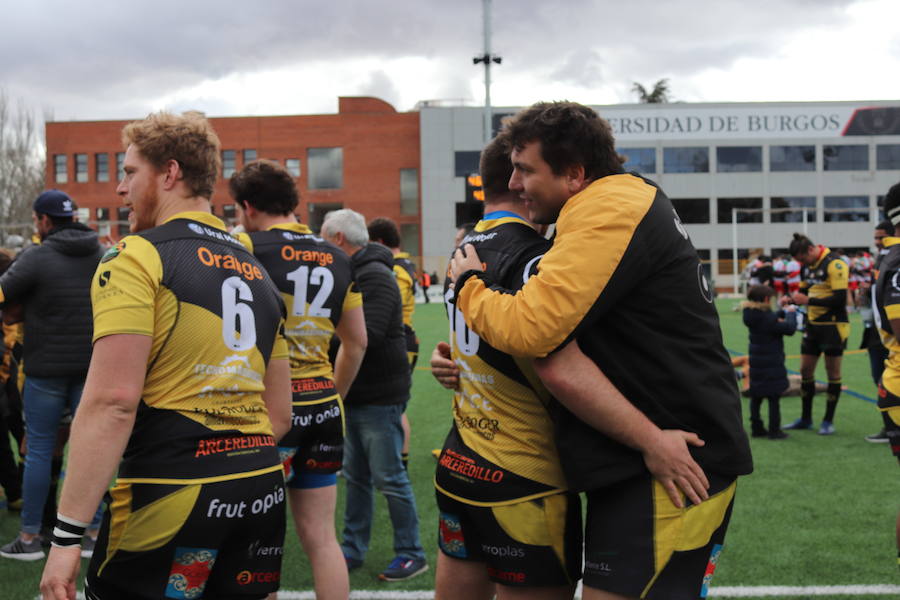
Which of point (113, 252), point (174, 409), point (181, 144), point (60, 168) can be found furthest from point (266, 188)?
point (60, 168)

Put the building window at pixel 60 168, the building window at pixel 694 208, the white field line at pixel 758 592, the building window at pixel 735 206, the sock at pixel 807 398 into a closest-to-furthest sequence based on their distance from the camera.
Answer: the white field line at pixel 758 592 → the sock at pixel 807 398 → the building window at pixel 694 208 → the building window at pixel 735 206 → the building window at pixel 60 168

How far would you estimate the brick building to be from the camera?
55.5 m

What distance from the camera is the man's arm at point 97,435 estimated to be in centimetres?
208

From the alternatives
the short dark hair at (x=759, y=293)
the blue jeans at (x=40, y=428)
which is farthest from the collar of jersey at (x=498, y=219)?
the short dark hair at (x=759, y=293)

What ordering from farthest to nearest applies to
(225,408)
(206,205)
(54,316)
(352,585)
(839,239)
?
(839,239)
(54,316)
(352,585)
(206,205)
(225,408)

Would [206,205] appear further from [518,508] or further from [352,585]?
[352,585]

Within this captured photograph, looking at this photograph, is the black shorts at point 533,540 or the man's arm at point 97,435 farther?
the black shorts at point 533,540

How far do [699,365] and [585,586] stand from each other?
27.8 inches

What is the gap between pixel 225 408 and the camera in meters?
2.35

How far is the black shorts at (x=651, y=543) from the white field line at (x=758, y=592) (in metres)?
2.54

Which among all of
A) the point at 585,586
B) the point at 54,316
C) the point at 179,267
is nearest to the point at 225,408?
the point at 179,267

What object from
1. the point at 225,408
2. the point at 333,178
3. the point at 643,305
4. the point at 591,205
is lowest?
the point at 225,408

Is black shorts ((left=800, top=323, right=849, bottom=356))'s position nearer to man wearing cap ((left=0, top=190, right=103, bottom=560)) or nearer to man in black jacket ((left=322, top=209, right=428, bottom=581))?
man in black jacket ((left=322, top=209, right=428, bottom=581))

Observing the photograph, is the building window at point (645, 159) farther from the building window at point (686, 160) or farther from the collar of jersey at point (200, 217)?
the collar of jersey at point (200, 217)
